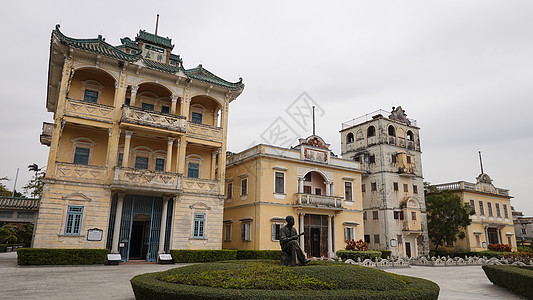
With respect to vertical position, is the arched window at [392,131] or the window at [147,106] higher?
the arched window at [392,131]

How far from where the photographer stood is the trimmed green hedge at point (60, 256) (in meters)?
15.8

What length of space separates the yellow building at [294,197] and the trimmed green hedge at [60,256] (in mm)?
10169

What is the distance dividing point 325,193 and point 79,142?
18.5 metres

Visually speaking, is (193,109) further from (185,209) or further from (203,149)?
(185,209)

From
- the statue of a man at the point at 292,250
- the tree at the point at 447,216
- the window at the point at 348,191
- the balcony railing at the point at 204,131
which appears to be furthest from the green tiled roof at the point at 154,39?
the tree at the point at 447,216

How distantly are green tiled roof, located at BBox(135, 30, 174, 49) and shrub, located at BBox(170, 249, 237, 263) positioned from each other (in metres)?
14.3

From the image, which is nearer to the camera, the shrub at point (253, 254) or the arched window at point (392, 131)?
the shrub at point (253, 254)

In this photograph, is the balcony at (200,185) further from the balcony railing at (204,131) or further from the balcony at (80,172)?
the balcony at (80,172)

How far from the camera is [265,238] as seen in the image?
23.8m

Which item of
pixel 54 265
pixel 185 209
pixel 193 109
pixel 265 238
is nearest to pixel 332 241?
pixel 265 238

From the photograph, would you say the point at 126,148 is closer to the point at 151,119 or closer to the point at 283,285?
the point at 151,119

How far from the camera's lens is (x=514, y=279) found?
1135cm

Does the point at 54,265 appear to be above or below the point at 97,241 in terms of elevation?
below

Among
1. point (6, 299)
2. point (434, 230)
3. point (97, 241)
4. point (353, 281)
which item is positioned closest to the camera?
point (353, 281)
